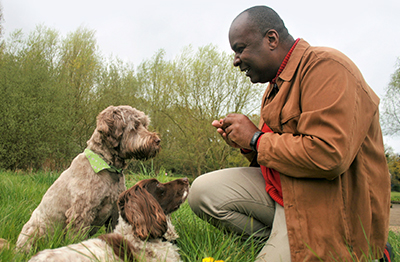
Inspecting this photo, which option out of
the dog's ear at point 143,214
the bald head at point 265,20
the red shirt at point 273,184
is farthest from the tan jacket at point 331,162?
the dog's ear at point 143,214

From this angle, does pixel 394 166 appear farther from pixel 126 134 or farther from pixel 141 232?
pixel 141 232

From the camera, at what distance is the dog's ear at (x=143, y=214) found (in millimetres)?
2430

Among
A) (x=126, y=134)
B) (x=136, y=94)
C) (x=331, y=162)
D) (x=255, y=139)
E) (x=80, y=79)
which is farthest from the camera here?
(x=136, y=94)

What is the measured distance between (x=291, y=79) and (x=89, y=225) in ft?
8.26

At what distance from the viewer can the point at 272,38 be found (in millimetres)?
2359

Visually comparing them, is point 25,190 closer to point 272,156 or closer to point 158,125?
point 272,156

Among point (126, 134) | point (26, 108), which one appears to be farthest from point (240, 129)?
point (26, 108)

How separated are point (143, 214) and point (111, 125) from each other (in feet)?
4.99

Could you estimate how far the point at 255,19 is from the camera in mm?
2328

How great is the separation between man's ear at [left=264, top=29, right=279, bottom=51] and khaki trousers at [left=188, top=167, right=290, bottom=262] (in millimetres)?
1166

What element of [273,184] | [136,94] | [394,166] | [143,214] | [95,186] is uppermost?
[136,94]

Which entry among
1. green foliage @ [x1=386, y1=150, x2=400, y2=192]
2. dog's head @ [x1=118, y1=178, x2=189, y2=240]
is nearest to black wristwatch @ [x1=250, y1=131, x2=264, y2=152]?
dog's head @ [x1=118, y1=178, x2=189, y2=240]

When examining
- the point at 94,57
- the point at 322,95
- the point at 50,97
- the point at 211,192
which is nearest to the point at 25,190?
the point at 211,192

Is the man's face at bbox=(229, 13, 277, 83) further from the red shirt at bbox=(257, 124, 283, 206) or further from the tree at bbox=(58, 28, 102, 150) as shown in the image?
the tree at bbox=(58, 28, 102, 150)
